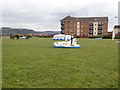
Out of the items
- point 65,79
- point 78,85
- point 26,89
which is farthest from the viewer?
point 65,79

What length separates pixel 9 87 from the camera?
4141 millimetres

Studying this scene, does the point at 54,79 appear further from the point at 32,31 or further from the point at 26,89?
the point at 32,31

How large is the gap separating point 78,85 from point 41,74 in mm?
1751

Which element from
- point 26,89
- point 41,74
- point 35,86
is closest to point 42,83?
point 35,86

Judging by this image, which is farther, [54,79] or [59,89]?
[54,79]

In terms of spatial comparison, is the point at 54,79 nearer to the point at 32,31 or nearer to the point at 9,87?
the point at 9,87

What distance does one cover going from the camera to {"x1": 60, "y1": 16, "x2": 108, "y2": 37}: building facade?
76375 millimetres

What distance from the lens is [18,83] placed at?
4.45 metres

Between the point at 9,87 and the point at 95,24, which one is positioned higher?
the point at 95,24

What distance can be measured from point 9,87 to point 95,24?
76.8 m

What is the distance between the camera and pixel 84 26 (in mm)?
78562

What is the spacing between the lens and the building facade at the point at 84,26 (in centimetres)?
7638

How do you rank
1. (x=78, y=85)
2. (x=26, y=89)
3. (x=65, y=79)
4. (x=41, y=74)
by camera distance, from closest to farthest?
(x=26, y=89)
(x=78, y=85)
(x=65, y=79)
(x=41, y=74)

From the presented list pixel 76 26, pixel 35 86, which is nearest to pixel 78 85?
pixel 35 86
